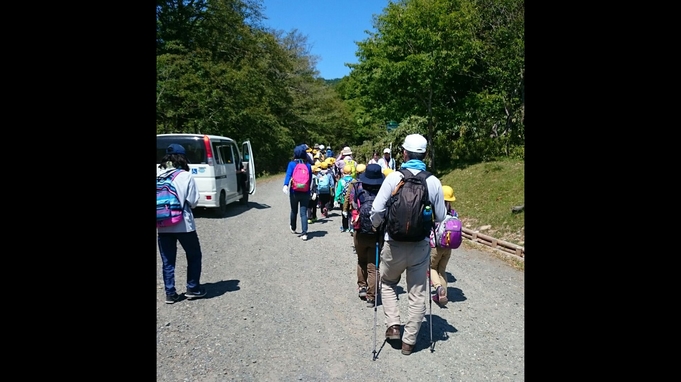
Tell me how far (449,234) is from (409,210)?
1.13m

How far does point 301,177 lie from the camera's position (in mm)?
8555

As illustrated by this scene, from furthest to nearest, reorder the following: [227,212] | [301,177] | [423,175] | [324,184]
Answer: [227,212] < [324,184] < [301,177] < [423,175]

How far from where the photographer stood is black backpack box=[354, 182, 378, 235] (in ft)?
16.3

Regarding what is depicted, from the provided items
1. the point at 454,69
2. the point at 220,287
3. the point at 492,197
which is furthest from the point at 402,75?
the point at 220,287

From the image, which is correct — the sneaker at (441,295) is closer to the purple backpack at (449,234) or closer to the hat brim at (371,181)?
the purple backpack at (449,234)

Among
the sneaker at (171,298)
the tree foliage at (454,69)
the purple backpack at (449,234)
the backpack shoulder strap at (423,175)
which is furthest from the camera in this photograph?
the tree foliage at (454,69)

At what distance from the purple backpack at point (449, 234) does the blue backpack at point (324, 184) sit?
20.0 feet

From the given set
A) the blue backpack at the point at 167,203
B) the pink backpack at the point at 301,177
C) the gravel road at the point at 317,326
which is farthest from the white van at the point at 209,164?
the blue backpack at the point at 167,203

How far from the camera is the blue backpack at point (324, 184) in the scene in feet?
35.8

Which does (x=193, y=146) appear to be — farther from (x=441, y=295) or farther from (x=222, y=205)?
(x=441, y=295)

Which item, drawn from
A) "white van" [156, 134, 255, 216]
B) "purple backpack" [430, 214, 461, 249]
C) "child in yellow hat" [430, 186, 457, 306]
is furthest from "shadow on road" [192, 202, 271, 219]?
"purple backpack" [430, 214, 461, 249]

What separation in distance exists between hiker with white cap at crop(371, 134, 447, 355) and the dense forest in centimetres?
1162

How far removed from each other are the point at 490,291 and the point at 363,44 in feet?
51.2
